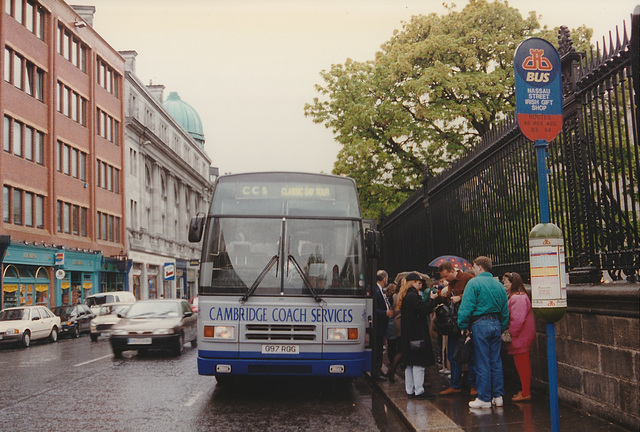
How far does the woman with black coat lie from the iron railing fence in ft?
4.91

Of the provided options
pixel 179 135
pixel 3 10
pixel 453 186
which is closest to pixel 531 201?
pixel 453 186

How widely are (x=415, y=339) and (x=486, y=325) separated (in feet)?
3.91

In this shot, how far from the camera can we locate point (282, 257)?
1020 cm

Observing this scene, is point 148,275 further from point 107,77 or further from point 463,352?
point 463,352

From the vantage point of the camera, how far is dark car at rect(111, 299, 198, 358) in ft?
57.6

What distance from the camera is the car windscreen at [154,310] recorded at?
61.3 ft

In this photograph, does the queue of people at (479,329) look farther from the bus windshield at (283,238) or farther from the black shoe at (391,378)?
the black shoe at (391,378)

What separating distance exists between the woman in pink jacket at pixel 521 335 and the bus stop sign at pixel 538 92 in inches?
134

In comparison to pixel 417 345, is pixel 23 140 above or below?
above

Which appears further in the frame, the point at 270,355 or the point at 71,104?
the point at 71,104

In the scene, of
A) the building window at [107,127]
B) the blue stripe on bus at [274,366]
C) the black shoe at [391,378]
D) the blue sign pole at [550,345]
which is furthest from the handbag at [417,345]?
the building window at [107,127]

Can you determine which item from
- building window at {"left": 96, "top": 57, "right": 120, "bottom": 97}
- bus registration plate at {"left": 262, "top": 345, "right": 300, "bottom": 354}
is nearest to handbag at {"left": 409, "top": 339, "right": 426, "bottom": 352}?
bus registration plate at {"left": 262, "top": 345, "right": 300, "bottom": 354}

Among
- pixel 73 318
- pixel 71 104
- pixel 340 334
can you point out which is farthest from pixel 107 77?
pixel 340 334

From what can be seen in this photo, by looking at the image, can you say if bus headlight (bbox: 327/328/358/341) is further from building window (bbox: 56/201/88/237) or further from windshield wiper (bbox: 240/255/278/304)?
building window (bbox: 56/201/88/237)
